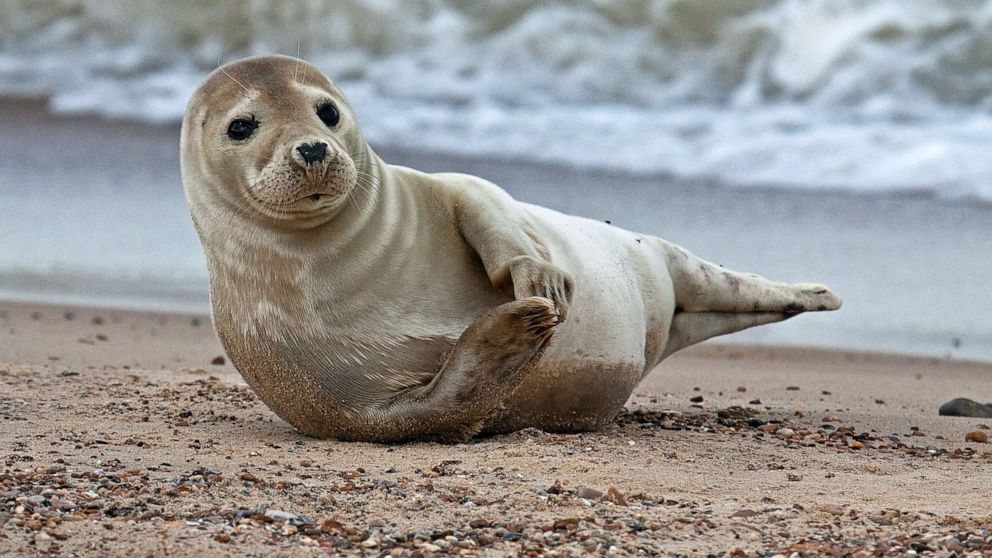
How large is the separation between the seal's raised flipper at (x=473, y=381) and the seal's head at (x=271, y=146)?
0.55 m

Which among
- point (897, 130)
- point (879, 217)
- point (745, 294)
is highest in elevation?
point (897, 130)

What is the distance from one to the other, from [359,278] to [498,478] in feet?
2.69

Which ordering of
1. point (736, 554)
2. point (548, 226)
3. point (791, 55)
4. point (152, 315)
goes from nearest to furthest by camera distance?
1. point (736, 554)
2. point (548, 226)
3. point (152, 315)
4. point (791, 55)

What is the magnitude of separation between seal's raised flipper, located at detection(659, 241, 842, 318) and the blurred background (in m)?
1.62

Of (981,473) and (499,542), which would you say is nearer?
(499,542)

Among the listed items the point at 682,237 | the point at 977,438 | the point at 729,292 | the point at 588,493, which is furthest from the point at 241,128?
the point at 682,237

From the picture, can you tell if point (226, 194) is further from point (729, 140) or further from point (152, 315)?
point (729, 140)

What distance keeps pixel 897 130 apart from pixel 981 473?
329 inches

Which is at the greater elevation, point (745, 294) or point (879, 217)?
point (879, 217)

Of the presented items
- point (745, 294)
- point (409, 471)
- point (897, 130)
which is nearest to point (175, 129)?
point (897, 130)

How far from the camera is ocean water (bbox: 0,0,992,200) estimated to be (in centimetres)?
1222

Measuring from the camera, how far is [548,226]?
5.01 meters

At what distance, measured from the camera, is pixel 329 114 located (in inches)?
178

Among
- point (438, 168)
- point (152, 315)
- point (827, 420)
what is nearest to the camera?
point (827, 420)
